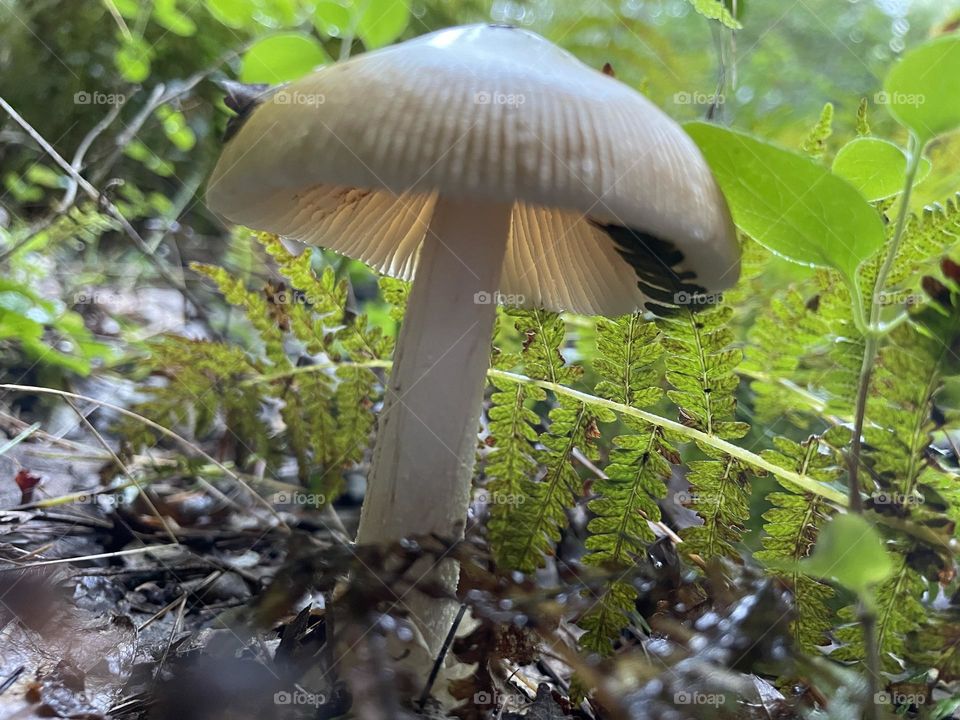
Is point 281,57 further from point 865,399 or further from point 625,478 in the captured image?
point 865,399

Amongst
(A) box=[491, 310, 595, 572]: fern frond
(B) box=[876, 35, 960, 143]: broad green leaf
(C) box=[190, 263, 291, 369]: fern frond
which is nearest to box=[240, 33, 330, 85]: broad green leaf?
(C) box=[190, 263, 291, 369]: fern frond

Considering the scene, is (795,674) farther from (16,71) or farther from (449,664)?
(16,71)

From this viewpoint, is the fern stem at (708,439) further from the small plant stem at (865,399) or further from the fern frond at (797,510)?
the small plant stem at (865,399)

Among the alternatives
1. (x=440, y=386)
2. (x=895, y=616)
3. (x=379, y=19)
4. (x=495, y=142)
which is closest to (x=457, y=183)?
(x=495, y=142)

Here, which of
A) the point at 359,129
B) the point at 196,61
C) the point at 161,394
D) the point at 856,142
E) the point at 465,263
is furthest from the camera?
the point at 196,61

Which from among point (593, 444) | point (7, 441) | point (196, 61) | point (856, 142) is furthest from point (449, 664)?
point (196, 61)

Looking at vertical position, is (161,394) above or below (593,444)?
below
